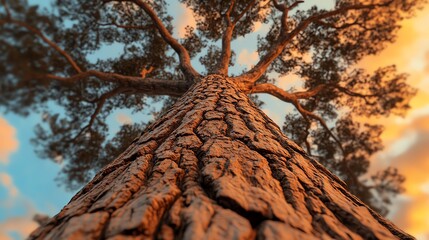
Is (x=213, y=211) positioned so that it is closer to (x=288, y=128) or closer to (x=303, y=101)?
(x=288, y=128)

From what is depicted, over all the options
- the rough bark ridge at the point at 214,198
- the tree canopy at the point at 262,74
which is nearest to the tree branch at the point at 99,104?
the tree canopy at the point at 262,74

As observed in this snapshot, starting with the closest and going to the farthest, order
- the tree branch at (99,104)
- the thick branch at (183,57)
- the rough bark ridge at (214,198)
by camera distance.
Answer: the rough bark ridge at (214,198)
the thick branch at (183,57)
the tree branch at (99,104)

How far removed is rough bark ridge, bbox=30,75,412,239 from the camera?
31.4 inches

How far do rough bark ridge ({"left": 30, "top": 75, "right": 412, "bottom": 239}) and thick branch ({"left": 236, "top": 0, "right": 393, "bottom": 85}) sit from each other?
3.81 meters

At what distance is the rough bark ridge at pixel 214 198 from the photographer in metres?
0.80

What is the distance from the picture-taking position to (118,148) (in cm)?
852

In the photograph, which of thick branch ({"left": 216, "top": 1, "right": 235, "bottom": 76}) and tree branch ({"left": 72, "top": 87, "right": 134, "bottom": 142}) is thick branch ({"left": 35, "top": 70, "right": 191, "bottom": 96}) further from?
thick branch ({"left": 216, "top": 1, "right": 235, "bottom": 76})

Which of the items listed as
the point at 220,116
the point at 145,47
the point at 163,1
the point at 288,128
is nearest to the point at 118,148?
the point at 145,47

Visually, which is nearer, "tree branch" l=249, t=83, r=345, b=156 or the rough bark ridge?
the rough bark ridge

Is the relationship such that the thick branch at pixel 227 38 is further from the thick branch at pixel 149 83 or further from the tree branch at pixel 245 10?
the thick branch at pixel 149 83

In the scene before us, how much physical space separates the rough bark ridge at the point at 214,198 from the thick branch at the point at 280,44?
12.5ft

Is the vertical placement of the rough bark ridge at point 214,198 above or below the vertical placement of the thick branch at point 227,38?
below

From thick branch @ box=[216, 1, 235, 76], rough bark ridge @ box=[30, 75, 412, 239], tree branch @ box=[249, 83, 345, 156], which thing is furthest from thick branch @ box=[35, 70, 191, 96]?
rough bark ridge @ box=[30, 75, 412, 239]

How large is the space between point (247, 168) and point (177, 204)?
424 millimetres
